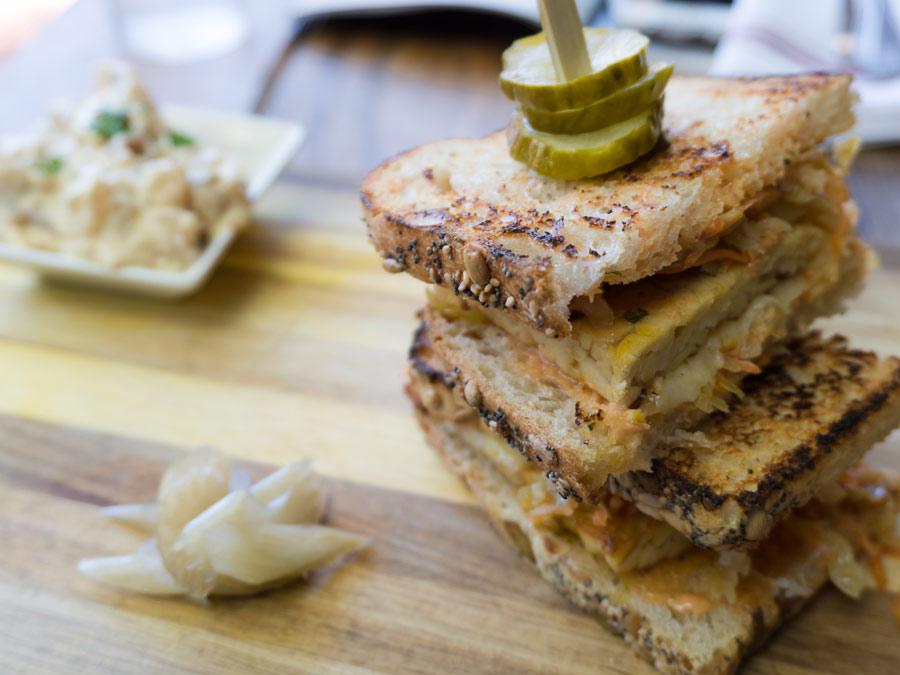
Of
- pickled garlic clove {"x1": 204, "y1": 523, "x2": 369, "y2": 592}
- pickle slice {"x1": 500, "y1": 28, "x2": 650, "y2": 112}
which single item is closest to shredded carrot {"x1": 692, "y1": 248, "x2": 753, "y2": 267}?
pickle slice {"x1": 500, "y1": 28, "x2": 650, "y2": 112}

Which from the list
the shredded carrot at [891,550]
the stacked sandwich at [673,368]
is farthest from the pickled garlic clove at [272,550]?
the shredded carrot at [891,550]

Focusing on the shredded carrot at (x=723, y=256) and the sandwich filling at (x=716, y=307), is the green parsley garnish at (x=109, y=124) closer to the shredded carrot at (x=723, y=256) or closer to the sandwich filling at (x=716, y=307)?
the sandwich filling at (x=716, y=307)

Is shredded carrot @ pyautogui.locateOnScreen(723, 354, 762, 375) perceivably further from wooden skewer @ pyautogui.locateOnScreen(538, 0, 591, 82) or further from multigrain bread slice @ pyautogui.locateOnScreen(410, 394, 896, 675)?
wooden skewer @ pyautogui.locateOnScreen(538, 0, 591, 82)

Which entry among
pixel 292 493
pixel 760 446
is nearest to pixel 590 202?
pixel 760 446

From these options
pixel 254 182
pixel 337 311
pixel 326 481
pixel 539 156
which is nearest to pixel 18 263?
pixel 254 182

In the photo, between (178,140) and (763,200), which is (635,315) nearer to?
(763,200)

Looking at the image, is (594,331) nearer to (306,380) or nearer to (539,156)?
(539,156)
